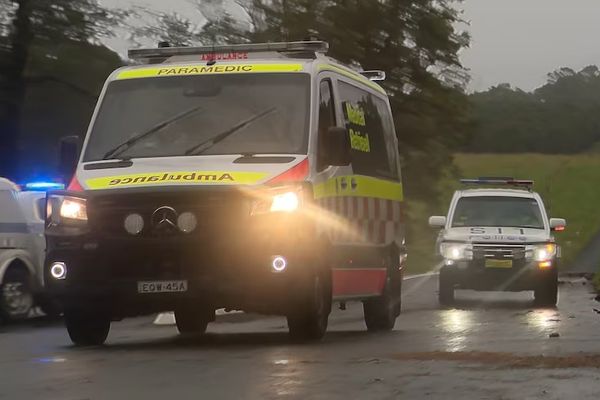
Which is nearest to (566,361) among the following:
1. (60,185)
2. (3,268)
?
(3,268)

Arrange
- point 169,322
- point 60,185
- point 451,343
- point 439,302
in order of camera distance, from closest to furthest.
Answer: point 451,343 < point 169,322 < point 60,185 < point 439,302

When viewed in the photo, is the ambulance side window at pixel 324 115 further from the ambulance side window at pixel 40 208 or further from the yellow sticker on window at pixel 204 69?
the ambulance side window at pixel 40 208

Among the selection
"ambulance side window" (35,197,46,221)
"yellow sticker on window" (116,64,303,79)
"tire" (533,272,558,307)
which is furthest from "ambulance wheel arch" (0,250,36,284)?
"tire" (533,272,558,307)

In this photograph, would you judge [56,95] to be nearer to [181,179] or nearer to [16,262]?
[16,262]

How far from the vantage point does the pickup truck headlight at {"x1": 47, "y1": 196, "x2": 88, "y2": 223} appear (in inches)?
450

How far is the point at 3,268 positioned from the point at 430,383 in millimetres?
9821

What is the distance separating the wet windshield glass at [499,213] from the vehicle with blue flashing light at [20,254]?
7.13 metres

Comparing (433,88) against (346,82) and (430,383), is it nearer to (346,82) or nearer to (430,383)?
(346,82)

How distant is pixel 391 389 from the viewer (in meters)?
8.38

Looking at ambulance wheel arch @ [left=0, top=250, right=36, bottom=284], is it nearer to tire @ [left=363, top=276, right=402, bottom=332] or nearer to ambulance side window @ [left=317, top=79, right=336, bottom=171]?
tire @ [left=363, top=276, right=402, bottom=332]

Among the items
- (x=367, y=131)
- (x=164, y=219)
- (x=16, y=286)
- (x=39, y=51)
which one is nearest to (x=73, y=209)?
(x=164, y=219)

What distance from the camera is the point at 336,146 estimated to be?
12.0m

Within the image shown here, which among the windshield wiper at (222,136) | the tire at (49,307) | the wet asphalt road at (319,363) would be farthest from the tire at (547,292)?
the windshield wiper at (222,136)

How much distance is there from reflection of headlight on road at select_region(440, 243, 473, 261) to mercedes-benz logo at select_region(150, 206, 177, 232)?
35.5 feet
